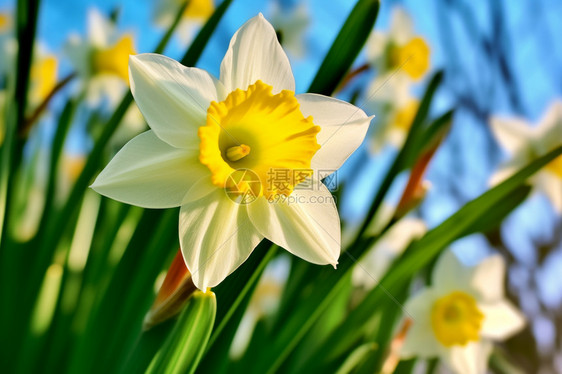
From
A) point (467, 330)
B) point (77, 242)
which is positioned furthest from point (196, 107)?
point (467, 330)

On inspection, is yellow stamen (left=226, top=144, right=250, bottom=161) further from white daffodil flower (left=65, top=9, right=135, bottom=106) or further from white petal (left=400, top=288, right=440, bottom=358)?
white daffodil flower (left=65, top=9, right=135, bottom=106)

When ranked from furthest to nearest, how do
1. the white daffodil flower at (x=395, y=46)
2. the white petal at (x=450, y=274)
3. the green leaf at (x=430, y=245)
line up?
1. the white daffodil flower at (x=395, y=46)
2. the white petal at (x=450, y=274)
3. the green leaf at (x=430, y=245)

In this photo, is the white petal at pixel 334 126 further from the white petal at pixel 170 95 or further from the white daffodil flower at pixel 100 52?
the white daffodil flower at pixel 100 52

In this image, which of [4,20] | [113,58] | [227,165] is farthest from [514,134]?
[4,20]

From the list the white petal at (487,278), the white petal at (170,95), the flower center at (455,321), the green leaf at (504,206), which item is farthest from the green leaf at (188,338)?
the white petal at (487,278)

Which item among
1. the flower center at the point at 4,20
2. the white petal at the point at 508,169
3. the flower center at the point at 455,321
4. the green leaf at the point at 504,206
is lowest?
the flower center at the point at 455,321

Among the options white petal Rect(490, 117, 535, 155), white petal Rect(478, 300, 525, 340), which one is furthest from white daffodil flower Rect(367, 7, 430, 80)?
white petal Rect(478, 300, 525, 340)

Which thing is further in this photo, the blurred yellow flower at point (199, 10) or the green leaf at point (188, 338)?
the blurred yellow flower at point (199, 10)

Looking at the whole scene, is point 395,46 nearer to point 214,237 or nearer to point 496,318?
point 496,318
